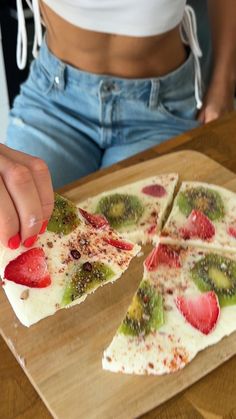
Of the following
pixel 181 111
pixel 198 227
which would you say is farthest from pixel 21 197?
pixel 181 111

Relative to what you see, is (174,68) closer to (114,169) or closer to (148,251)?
(114,169)

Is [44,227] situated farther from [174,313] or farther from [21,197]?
[174,313]

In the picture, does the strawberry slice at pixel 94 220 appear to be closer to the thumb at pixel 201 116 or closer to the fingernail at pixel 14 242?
the fingernail at pixel 14 242

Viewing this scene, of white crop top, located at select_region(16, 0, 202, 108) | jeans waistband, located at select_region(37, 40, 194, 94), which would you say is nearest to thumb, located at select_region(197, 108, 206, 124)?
jeans waistband, located at select_region(37, 40, 194, 94)

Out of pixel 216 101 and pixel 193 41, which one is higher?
pixel 193 41

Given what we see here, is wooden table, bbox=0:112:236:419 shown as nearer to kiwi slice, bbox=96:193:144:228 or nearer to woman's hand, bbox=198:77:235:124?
kiwi slice, bbox=96:193:144:228

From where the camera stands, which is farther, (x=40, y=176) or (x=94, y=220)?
(x=94, y=220)

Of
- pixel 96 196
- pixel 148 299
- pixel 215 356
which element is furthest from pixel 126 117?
pixel 215 356
